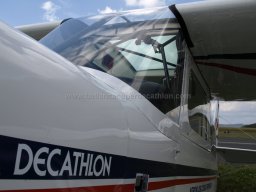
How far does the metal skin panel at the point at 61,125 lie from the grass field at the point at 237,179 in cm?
821

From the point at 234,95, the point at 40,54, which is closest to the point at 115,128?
the point at 40,54

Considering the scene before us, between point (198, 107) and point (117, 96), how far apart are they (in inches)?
117

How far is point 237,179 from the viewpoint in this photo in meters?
11.0

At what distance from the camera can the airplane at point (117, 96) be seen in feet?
4.14

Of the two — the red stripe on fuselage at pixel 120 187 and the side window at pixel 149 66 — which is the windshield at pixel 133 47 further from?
the red stripe on fuselage at pixel 120 187

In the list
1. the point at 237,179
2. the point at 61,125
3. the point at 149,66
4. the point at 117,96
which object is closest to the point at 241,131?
the point at 237,179

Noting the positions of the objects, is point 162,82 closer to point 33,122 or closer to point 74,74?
point 74,74

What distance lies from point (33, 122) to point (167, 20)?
8.17 ft

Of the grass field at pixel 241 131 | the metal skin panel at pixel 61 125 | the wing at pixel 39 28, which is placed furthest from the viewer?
the grass field at pixel 241 131

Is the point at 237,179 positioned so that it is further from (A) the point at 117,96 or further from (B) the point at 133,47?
(A) the point at 117,96

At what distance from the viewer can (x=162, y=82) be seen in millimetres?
3051

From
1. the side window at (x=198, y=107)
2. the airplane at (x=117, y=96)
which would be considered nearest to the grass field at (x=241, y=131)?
the side window at (x=198, y=107)

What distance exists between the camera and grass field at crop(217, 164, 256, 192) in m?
10.0

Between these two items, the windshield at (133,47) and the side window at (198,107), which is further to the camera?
the side window at (198,107)
